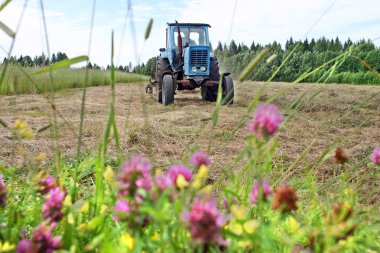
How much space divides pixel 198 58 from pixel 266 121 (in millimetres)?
8050

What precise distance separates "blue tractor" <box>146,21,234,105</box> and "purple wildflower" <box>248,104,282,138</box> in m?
7.38

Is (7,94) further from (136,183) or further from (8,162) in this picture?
(136,183)

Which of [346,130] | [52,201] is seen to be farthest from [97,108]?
[52,201]

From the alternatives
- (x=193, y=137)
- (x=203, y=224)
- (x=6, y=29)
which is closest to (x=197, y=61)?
(x=193, y=137)

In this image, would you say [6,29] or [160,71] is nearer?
[6,29]

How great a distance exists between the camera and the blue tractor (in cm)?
829

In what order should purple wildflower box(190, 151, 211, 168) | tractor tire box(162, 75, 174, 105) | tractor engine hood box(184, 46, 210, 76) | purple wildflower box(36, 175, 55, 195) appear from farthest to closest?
tractor engine hood box(184, 46, 210, 76), tractor tire box(162, 75, 174, 105), purple wildflower box(36, 175, 55, 195), purple wildflower box(190, 151, 211, 168)

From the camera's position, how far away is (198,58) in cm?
855

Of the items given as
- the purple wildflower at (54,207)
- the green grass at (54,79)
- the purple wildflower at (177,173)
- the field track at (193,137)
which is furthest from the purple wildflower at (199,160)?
the field track at (193,137)

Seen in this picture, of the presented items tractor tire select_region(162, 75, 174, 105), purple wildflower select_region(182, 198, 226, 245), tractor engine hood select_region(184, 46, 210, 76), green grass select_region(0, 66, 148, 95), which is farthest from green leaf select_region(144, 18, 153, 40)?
tractor engine hood select_region(184, 46, 210, 76)

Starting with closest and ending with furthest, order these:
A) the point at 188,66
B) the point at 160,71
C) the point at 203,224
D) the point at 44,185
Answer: the point at 203,224
the point at 44,185
the point at 188,66
the point at 160,71

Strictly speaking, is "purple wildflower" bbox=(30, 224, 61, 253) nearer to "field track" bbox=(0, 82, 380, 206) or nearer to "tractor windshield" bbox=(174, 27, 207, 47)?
"field track" bbox=(0, 82, 380, 206)

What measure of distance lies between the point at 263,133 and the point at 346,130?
5251 mm

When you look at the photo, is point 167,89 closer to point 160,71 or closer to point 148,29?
point 160,71
